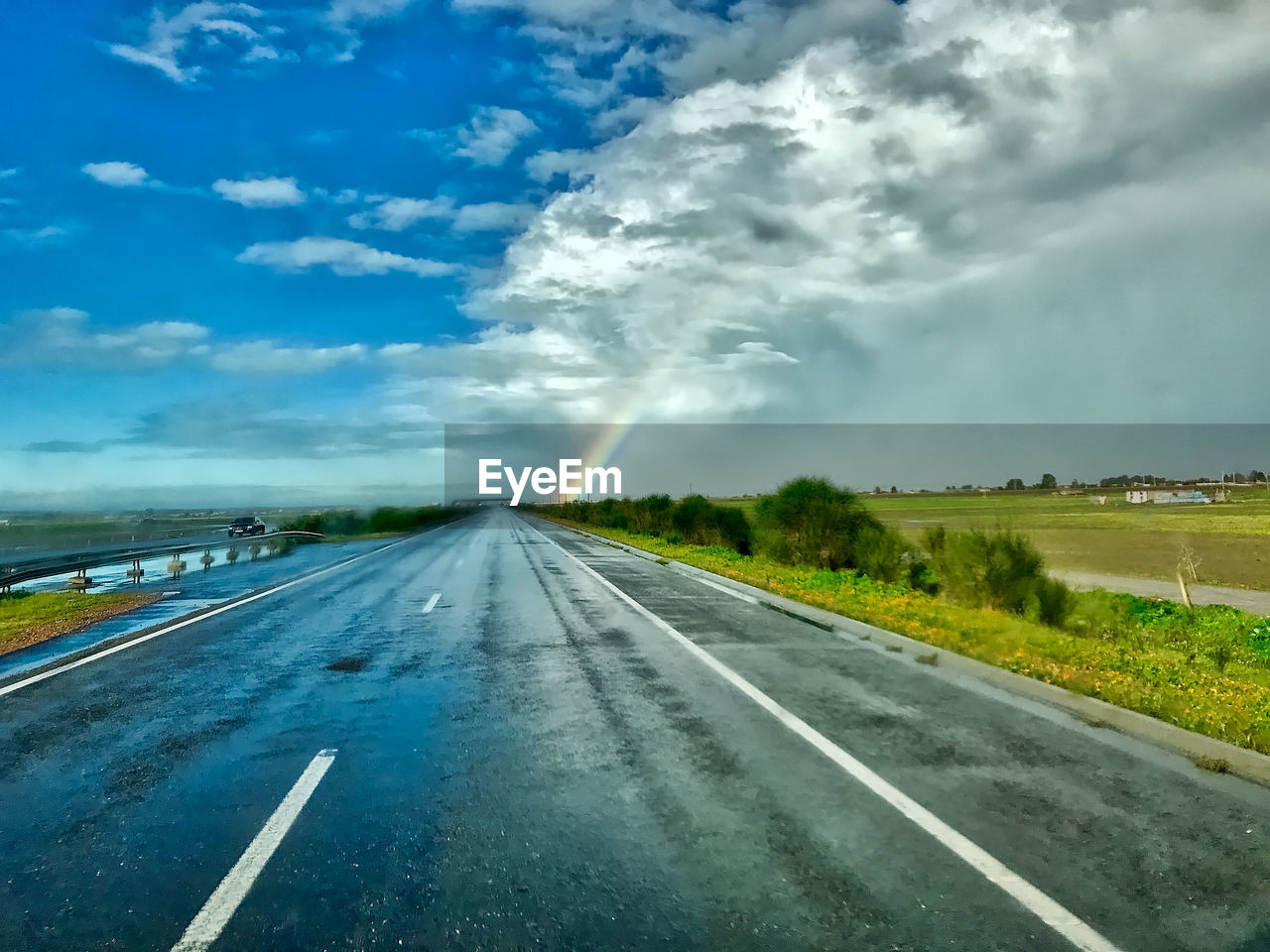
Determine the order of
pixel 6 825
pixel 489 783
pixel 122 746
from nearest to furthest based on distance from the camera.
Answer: pixel 6 825
pixel 489 783
pixel 122 746

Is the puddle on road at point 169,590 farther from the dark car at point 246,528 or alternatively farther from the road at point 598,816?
the dark car at point 246,528

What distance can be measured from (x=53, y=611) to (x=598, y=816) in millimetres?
15050

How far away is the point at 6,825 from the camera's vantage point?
456cm

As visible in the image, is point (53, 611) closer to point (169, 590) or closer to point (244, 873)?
point (169, 590)

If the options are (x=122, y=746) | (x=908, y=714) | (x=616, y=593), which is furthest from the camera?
(x=616, y=593)

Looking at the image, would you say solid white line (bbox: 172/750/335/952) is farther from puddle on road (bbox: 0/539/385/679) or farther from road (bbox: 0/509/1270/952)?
puddle on road (bbox: 0/539/385/679)

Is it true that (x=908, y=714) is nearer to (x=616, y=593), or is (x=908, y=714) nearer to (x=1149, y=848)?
(x=1149, y=848)

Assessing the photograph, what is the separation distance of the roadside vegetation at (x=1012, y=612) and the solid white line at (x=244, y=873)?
6.89 meters

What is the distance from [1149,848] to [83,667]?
420 inches

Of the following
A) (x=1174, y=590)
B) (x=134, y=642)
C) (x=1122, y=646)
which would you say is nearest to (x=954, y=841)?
(x=1122, y=646)

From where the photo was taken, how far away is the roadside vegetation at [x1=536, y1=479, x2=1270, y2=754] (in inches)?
304

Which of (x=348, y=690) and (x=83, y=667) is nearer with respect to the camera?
(x=348, y=690)

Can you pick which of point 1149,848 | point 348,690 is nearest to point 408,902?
point 1149,848

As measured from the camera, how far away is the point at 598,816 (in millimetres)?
4625
